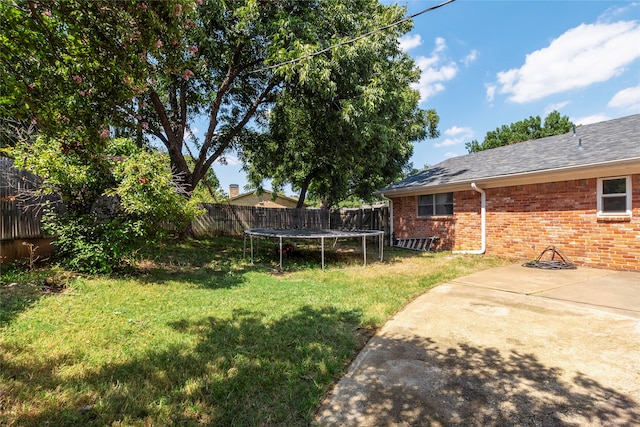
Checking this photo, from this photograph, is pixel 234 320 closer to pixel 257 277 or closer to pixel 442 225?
pixel 257 277

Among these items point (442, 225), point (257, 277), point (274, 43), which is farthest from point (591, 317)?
point (274, 43)

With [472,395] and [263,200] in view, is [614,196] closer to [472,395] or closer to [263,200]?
[472,395]

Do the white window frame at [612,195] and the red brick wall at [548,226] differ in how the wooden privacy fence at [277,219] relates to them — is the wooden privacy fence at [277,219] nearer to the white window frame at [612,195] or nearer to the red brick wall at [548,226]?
the red brick wall at [548,226]

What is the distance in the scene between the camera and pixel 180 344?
3396mm

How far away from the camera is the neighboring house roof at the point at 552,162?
7.57 metres

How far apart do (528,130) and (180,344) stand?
31.8 metres

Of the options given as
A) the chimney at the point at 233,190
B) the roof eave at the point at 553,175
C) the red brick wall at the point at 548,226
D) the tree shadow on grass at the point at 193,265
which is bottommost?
the tree shadow on grass at the point at 193,265

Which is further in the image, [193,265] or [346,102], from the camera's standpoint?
[346,102]

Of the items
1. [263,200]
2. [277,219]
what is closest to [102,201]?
[277,219]

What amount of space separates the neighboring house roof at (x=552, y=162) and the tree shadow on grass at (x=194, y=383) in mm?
7711

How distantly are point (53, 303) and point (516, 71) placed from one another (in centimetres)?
1509

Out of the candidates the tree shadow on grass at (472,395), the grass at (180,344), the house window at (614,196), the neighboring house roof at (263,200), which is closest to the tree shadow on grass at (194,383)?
the grass at (180,344)

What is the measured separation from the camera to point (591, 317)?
417cm

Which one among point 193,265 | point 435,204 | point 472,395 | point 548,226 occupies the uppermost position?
point 435,204
